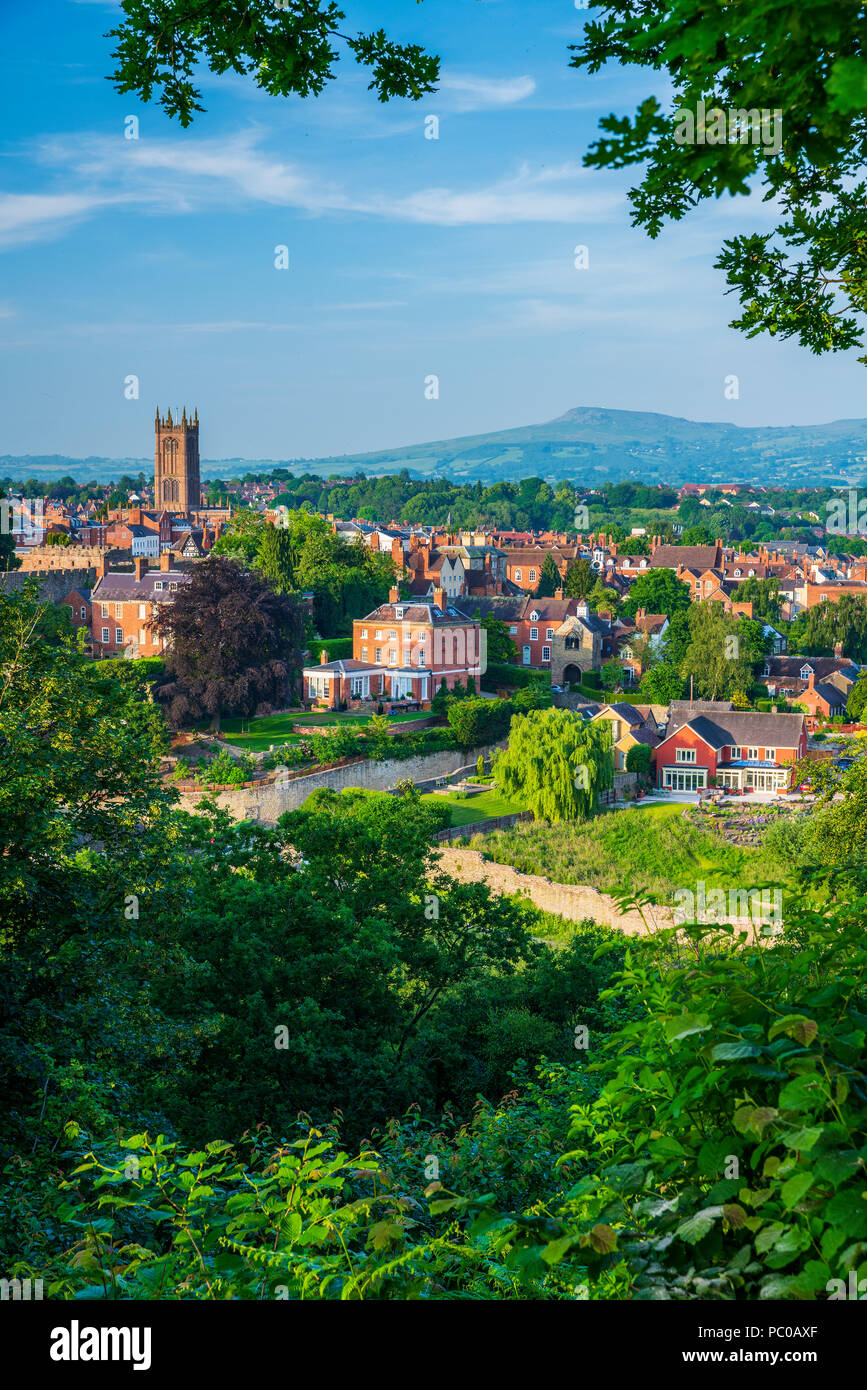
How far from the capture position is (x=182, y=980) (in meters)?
11.6

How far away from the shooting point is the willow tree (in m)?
35.4

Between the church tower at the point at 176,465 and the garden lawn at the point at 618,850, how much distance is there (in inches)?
3477

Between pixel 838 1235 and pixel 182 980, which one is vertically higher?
pixel 838 1235

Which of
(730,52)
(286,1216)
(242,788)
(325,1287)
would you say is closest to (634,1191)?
(325,1287)

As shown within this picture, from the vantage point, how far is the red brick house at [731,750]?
1580 inches

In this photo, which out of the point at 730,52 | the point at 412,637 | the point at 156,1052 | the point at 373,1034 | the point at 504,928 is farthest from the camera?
the point at 412,637

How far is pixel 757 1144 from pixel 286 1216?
1.57 metres

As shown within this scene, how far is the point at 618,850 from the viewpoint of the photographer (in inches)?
1249

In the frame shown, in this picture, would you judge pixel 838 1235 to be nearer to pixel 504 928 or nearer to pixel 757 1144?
pixel 757 1144

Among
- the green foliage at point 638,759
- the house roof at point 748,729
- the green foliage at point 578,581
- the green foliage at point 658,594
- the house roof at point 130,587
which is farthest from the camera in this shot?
the green foliage at point 578,581

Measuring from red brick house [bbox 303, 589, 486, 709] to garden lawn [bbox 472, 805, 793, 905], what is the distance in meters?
13.2

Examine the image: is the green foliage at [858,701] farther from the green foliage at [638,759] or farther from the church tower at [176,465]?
the church tower at [176,465]
